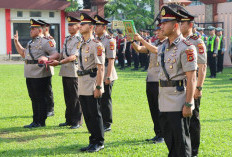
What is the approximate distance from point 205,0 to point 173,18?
711 inches

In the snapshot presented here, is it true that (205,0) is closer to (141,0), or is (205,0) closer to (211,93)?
(211,93)

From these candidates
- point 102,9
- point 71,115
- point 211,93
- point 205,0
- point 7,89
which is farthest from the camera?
point 102,9

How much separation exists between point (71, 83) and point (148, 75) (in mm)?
1942

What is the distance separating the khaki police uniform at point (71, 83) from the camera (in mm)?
7293

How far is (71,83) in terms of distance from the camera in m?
7.48

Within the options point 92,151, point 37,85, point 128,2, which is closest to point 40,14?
point 128,2

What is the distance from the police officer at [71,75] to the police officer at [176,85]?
3.07m

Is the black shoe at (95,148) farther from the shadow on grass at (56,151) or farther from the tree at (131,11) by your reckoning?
the tree at (131,11)

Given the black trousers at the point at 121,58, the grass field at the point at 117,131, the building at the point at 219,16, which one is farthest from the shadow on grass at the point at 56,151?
the building at the point at 219,16

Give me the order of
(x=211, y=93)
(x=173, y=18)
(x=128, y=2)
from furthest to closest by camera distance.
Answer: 1. (x=128, y=2)
2. (x=211, y=93)
3. (x=173, y=18)

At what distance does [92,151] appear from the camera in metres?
5.64

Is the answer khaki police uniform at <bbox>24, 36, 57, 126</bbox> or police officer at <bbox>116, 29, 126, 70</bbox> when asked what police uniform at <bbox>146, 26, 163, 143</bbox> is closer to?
khaki police uniform at <bbox>24, 36, 57, 126</bbox>

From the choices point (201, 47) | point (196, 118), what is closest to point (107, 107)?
point (196, 118)

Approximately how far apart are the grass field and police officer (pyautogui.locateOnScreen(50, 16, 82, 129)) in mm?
265
